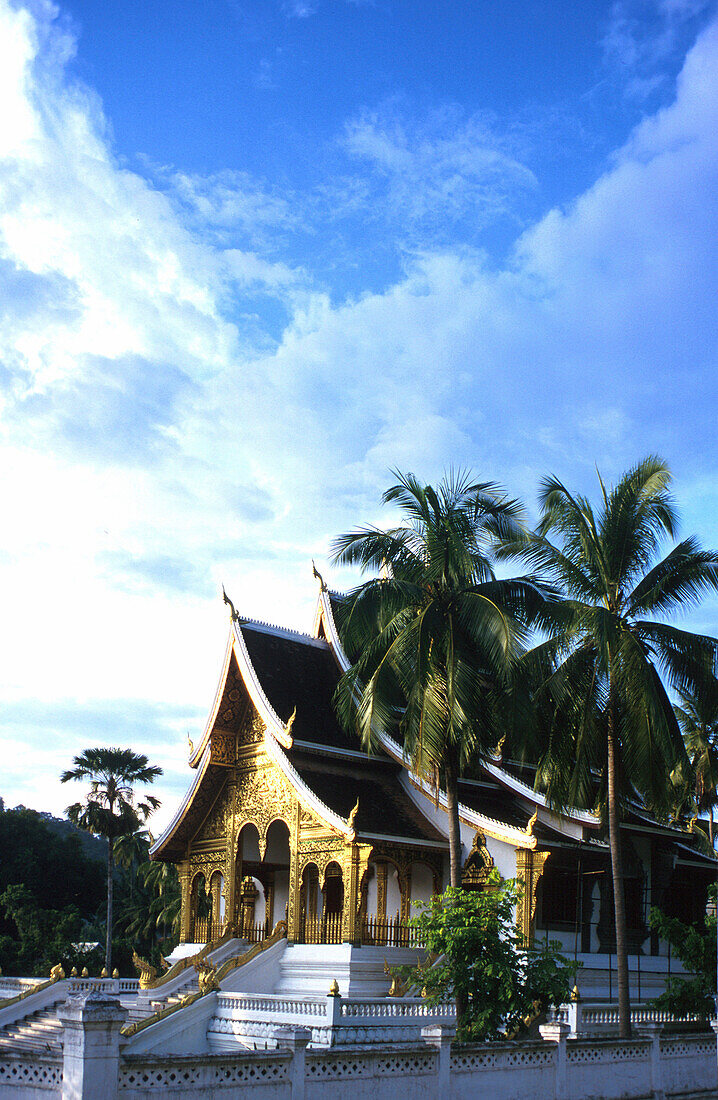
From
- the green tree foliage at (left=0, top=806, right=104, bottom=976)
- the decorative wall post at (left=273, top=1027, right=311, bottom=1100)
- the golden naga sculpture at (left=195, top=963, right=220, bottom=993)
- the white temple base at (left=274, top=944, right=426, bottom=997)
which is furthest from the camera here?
the green tree foliage at (left=0, top=806, right=104, bottom=976)

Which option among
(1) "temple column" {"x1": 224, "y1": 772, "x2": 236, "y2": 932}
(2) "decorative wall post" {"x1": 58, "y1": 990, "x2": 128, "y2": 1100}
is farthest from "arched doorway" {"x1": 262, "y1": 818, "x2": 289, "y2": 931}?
(2) "decorative wall post" {"x1": 58, "y1": 990, "x2": 128, "y2": 1100}

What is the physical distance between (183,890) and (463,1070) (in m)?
14.3

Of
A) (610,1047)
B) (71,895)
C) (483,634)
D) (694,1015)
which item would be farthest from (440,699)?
(71,895)

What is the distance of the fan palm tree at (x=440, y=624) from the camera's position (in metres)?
17.2

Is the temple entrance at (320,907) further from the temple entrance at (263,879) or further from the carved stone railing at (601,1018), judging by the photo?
the carved stone railing at (601,1018)

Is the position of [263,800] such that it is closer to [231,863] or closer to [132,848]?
[231,863]

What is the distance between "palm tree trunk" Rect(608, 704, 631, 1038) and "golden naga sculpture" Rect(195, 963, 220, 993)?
6.51 m

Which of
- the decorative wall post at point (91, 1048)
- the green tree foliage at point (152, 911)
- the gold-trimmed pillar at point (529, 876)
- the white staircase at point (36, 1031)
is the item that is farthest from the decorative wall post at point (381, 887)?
the green tree foliage at point (152, 911)

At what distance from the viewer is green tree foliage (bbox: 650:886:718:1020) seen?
58.8 feet

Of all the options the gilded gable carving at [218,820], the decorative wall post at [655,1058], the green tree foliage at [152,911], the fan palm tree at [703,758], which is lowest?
the green tree foliage at [152,911]

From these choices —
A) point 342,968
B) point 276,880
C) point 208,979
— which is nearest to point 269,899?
point 276,880

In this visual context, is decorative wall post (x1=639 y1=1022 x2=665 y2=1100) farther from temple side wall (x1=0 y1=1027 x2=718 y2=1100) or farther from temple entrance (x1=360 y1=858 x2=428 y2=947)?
temple entrance (x1=360 y1=858 x2=428 y2=947)

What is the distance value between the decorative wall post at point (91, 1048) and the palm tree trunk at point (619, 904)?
28.3ft

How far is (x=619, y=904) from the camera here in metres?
15.9
